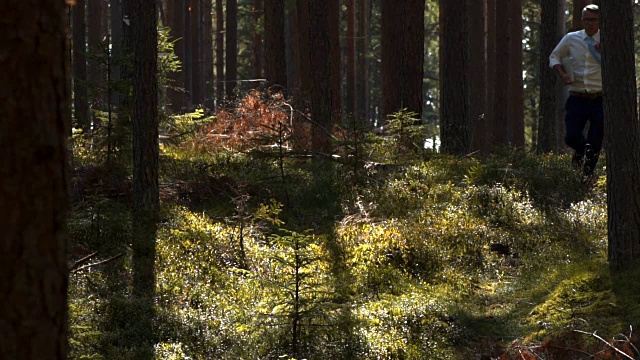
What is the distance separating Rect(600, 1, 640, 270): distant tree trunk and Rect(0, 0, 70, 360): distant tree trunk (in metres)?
5.42

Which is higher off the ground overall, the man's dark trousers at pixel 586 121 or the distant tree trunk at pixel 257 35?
the distant tree trunk at pixel 257 35

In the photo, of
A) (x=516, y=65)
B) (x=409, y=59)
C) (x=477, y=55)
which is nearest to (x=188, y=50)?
(x=477, y=55)

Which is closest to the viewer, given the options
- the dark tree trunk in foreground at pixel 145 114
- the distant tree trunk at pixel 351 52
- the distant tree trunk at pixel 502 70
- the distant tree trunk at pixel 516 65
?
the dark tree trunk in foreground at pixel 145 114

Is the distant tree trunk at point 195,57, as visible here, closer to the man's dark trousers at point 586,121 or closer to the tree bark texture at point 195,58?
the tree bark texture at point 195,58

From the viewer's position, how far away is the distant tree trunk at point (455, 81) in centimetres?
1486

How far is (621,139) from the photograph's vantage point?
269 inches

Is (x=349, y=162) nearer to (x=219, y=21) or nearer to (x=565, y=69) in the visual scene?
(x=565, y=69)

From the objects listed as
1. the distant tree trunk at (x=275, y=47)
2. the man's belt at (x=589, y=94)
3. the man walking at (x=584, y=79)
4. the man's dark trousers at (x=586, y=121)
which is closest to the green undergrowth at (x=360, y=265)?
the man's dark trousers at (x=586, y=121)

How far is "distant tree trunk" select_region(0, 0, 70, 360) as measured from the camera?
7.72ft

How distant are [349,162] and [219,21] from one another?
30957 millimetres

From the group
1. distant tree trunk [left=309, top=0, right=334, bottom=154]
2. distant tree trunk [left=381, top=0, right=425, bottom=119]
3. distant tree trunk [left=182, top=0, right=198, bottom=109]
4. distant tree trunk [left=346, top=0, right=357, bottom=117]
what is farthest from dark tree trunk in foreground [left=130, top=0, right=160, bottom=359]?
distant tree trunk [left=182, top=0, right=198, bottom=109]

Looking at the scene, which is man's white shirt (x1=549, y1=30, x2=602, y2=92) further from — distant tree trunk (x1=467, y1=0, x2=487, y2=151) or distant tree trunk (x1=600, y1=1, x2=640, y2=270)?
distant tree trunk (x1=467, y1=0, x2=487, y2=151)

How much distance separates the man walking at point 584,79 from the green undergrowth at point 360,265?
0.53 meters

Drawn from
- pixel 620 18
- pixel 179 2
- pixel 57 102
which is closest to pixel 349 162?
pixel 620 18
